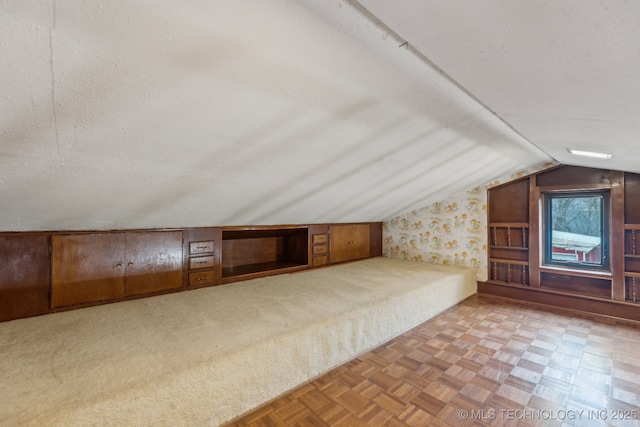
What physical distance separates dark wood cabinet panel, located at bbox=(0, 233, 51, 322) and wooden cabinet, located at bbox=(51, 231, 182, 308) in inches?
1.9

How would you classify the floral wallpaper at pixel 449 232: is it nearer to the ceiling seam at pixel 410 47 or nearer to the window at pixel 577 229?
the window at pixel 577 229

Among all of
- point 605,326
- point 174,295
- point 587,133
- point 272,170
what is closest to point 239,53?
point 272,170

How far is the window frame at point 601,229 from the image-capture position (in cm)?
325

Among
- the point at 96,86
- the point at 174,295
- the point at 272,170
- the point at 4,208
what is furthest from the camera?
the point at 174,295

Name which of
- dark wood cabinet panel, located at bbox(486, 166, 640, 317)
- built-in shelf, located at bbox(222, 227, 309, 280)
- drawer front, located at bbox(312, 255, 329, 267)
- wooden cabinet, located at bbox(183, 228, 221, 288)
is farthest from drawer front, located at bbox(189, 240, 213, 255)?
dark wood cabinet panel, located at bbox(486, 166, 640, 317)

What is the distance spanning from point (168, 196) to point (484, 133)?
222 centimetres

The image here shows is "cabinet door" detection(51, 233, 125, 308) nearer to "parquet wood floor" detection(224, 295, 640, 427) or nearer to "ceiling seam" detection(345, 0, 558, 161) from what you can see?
"parquet wood floor" detection(224, 295, 640, 427)

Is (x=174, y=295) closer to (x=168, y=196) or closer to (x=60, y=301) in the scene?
(x=60, y=301)

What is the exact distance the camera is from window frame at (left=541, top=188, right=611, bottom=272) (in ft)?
10.6

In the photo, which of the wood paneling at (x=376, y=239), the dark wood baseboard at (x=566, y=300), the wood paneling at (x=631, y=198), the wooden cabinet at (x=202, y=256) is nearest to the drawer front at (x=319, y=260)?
the wood paneling at (x=376, y=239)

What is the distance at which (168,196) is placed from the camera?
2.00 meters

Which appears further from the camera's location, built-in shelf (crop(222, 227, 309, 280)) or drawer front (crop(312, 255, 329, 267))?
drawer front (crop(312, 255, 329, 267))

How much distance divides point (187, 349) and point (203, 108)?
49.6 inches

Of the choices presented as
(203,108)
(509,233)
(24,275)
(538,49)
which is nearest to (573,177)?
(509,233)
